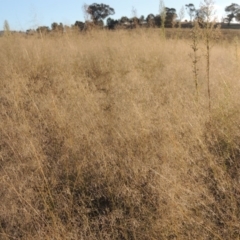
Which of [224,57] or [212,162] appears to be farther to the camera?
[224,57]

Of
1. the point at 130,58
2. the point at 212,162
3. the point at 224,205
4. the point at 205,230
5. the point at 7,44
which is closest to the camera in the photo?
the point at 205,230

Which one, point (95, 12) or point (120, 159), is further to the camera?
point (95, 12)

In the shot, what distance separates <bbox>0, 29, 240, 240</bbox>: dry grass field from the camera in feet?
5.28

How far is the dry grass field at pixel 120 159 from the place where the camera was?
1608 millimetres

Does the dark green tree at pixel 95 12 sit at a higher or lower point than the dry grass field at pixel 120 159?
higher

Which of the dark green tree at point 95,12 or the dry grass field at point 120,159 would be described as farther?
the dark green tree at point 95,12

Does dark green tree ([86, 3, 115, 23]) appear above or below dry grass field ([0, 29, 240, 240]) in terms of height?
above

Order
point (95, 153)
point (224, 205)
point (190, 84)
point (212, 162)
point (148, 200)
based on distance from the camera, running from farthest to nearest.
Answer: point (190, 84) < point (95, 153) < point (212, 162) < point (148, 200) < point (224, 205)

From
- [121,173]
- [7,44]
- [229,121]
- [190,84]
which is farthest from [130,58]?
[121,173]

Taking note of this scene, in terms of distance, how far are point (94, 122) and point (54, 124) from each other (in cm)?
38

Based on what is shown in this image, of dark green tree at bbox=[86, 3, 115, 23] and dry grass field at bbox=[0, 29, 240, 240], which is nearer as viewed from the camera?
dry grass field at bbox=[0, 29, 240, 240]

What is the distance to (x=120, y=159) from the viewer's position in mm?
2113

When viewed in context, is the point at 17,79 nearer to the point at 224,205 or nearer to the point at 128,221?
the point at 128,221

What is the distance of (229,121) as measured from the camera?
2.38 m
